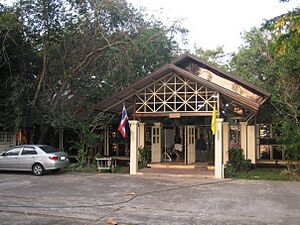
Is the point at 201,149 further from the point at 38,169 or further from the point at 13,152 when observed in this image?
the point at 13,152

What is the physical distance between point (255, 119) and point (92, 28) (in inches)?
428

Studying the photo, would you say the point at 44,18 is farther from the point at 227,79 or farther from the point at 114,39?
the point at 227,79

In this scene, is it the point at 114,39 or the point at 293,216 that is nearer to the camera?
the point at 293,216

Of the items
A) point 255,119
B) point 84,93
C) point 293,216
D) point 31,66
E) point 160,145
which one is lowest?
point 293,216

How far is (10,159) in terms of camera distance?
1722 centimetres

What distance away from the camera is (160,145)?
20.7 m

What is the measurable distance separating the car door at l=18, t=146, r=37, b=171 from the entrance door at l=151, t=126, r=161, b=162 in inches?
261

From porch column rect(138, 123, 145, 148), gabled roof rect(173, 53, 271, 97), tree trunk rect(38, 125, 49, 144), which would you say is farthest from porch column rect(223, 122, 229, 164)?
tree trunk rect(38, 125, 49, 144)

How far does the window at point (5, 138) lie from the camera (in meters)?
21.6

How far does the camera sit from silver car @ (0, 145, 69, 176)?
1658 centimetres

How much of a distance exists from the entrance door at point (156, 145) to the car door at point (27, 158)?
664 cm

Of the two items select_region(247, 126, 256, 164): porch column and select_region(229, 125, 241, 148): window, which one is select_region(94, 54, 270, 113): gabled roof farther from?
select_region(229, 125, 241, 148): window

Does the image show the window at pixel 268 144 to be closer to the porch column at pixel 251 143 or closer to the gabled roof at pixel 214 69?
the porch column at pixel 251 143

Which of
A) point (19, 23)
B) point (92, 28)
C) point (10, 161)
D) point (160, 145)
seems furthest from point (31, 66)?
point (160, 145)
